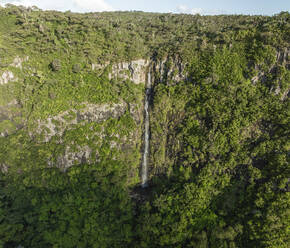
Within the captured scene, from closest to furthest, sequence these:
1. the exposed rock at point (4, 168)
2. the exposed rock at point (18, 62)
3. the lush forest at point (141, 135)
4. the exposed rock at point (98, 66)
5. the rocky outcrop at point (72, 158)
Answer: the lush forest at point (141, 135) < the exposed rock at point (4, 168) < the rocky outcrop at point (72, 158) < the exposed rock at point (18, 62) < the exposed rock at point (98, 66)

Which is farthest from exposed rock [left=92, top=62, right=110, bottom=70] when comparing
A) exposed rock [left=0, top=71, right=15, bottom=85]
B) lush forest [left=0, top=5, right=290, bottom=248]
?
exposed rock [left=0, top=71, right=15, bottom=85]

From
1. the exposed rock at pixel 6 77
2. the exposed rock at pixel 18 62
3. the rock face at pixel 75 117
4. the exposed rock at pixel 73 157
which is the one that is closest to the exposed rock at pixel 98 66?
the rock face at pixel 75 117

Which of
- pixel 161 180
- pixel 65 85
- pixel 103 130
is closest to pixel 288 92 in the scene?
pixel 161 180

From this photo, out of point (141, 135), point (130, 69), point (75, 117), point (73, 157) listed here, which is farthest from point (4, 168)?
point (130, 69)

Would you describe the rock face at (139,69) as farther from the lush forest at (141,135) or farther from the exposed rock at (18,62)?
the exposed rock at (18,62)

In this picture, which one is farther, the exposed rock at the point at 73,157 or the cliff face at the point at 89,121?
the cliff face at the point at 89,121

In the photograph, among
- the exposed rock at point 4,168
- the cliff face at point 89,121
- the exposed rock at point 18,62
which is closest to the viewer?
the exposed rock at point 4,168

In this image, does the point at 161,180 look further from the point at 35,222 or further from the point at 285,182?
the point at 35,222

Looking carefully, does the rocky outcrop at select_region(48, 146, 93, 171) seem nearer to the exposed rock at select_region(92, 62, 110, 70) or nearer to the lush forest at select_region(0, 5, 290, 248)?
the lush forest at select_region(0, 5, 290, 248)
